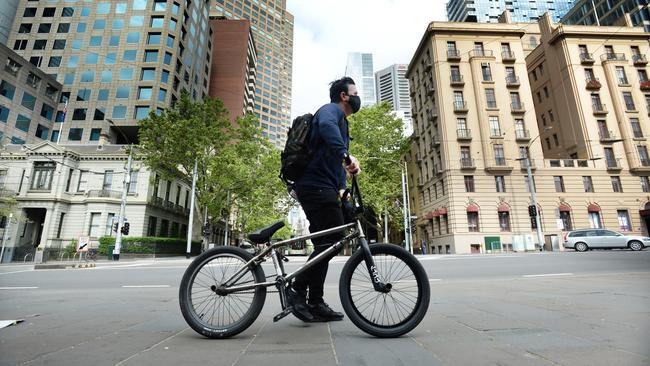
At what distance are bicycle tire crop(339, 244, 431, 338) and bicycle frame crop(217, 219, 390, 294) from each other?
0.14ft

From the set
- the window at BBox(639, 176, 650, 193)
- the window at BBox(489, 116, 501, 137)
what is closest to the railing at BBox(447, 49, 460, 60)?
the window at BBox(489, 116, 501, 137)

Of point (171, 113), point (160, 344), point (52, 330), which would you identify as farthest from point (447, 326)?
point (171, 113)

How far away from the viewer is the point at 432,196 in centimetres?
3431

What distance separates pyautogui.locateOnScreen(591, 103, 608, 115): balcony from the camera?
105 feet

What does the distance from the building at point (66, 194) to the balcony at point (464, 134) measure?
27797mm

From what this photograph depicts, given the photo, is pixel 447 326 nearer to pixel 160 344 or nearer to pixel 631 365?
pixel 631 365

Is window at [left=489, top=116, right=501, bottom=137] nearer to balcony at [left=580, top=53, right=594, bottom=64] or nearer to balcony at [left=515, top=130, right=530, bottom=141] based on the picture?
balcony at [left=515, top=130, right=530, bottom=141]

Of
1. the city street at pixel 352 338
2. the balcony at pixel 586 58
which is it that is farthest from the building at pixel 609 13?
the city street at pixel 352 338

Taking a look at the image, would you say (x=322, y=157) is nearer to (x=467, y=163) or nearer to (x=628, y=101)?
(x=467, y=163)

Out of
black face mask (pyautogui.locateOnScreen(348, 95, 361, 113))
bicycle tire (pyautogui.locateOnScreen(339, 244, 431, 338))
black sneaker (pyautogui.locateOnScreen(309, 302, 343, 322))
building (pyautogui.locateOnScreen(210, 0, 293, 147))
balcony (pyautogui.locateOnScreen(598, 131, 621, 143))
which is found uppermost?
building (pyautogui.locateOnScreen(210, 0, 293, 147))

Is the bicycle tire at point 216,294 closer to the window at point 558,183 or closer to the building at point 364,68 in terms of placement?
the window at point 558,183

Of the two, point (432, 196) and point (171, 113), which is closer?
point (171, 113)

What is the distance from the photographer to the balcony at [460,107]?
104 ft

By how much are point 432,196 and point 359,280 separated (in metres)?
33.5
